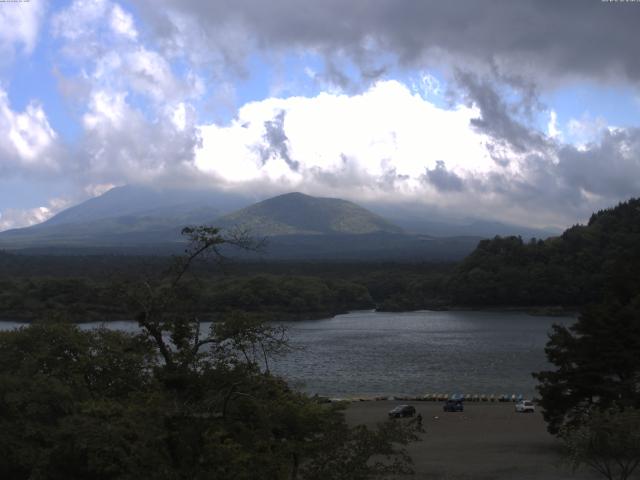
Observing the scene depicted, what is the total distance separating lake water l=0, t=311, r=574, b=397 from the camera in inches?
1103

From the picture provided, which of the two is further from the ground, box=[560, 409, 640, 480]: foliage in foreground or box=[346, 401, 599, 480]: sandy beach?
box=[560, 409, 640, 480]: foliage in foreground

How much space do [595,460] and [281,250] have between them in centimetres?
15793

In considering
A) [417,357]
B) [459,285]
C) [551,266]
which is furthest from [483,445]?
[551,266]

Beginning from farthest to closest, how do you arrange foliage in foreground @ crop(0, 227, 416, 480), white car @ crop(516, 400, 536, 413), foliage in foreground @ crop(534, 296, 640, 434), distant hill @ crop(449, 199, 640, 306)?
distant hill @ crop(449, 199, 640, 306) < white car @ crop(516, 400, 536, 413) < foliage in foreground @ crop(534, 296, 640, 434) < foliage in foreground @ crop(0, 227, 416, 480)

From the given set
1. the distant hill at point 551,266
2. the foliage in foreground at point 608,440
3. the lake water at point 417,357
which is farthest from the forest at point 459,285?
the foliage in foreground at point 608,440

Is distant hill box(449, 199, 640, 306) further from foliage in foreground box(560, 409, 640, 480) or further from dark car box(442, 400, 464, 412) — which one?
foliage in foreground box(560, 409, 640, 480)

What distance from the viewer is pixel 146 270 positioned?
21.0ft

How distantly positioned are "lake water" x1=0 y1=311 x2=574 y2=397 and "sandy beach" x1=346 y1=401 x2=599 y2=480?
3.53m

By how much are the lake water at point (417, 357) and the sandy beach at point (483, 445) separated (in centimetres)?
353

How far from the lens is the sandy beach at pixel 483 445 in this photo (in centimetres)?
1351

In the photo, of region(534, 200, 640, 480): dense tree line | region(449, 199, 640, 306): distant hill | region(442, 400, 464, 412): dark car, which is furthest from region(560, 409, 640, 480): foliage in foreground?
region(449, 199, 640, 306): distant hill

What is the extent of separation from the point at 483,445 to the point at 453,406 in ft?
18.3

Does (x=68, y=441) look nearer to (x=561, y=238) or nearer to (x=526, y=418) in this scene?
(x=526, y=418)

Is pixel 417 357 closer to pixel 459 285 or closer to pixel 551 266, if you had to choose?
pixel 459 285
